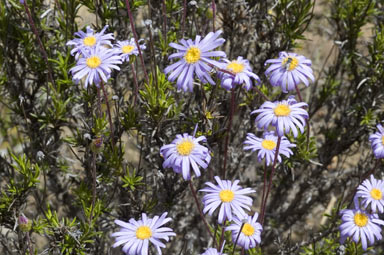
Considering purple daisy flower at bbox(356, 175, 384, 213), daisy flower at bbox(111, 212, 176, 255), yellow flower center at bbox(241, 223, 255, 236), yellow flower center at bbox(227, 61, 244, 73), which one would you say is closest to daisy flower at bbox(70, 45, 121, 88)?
A: yellow flower center at bbox(227, 61, 244, 73)

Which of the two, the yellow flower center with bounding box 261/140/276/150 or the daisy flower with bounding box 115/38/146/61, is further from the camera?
the yellow flower center with bounding box 261/140/276/150

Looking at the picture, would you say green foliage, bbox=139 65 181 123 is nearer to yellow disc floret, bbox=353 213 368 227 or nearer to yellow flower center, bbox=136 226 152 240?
yellow flower center, bbox=136 226 152 240

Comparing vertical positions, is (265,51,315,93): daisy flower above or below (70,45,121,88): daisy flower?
above

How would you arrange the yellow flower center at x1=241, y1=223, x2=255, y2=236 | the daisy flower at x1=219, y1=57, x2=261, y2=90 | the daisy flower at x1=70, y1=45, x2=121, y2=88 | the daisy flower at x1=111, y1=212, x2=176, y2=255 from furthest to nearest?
1. the yellow flower center at x1=241, y1=223, x2=255, y2=236
2. the daisy flower at x1=219, y1=57, x2=261, y2=90
3. the daisy flower at x1=70, y1=45, x2=121, y2=88
4. the daisy flower at x1=111, y1=212, x2=176, y2=255

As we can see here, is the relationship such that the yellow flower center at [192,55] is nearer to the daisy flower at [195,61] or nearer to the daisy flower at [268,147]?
the daisy flower at [195,61]

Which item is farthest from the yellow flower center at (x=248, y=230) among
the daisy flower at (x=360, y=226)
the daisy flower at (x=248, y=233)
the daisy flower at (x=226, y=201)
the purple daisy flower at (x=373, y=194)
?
the purple daisy flower at (x=373, y=194)

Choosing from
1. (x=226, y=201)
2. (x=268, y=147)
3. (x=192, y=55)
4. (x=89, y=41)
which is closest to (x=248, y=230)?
(x=226, y=201)

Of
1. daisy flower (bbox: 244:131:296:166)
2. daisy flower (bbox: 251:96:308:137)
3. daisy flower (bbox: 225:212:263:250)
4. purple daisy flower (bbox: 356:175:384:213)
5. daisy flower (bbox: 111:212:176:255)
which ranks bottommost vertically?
daisy flower (bbox: 111:212:176:255)

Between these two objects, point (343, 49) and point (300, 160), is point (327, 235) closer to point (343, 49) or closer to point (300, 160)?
point (300, 160)
